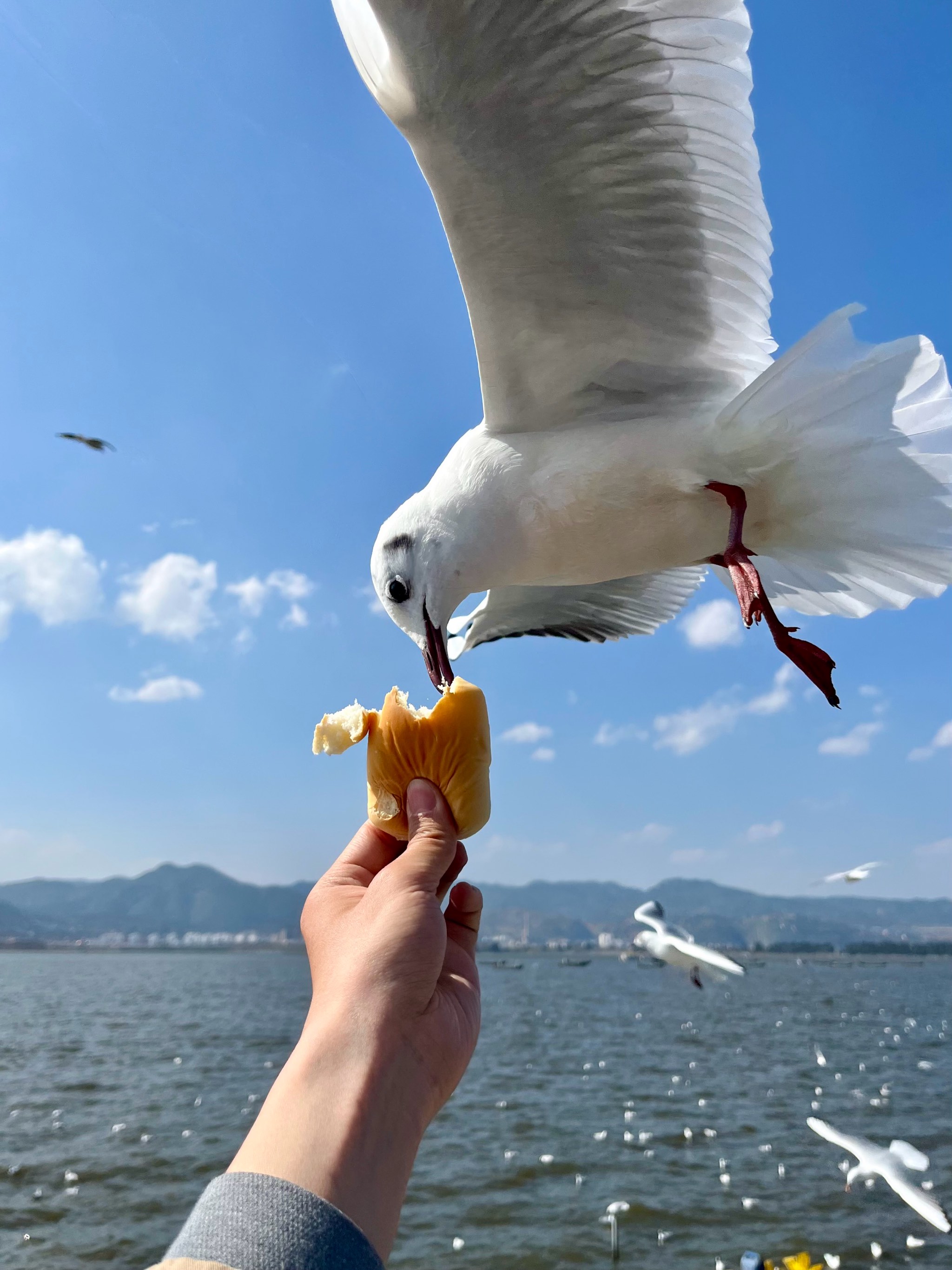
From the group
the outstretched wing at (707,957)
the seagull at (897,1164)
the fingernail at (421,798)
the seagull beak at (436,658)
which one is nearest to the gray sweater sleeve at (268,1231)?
the fingernail at (421,798)

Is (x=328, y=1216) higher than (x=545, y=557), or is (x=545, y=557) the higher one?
(x=545, y=557)

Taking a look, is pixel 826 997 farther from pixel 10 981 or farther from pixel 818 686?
pixel 10 981

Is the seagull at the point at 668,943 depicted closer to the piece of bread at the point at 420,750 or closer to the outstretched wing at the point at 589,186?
the outstretched wing at the point at 589,186

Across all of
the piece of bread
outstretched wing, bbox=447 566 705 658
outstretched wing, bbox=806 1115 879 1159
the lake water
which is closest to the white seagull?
outstretched wing, bbox=447 566 705 658

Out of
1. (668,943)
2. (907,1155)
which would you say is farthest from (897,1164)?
(668,943)

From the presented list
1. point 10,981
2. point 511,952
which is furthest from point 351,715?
point 511,952

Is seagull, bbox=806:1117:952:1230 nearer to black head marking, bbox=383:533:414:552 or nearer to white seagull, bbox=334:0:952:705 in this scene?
white seagull, bbox=334:0:952:705
